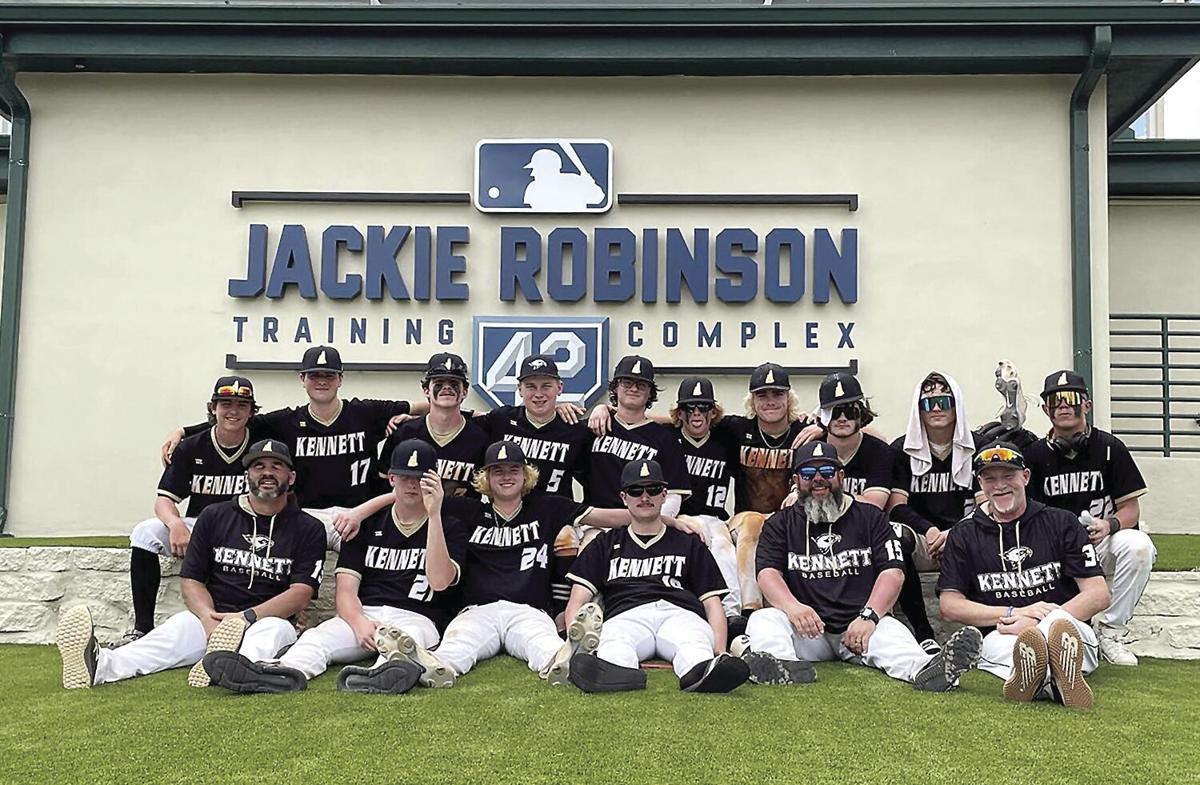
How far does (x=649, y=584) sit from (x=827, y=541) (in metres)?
0.88

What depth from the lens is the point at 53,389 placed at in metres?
7.45

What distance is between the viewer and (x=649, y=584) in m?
4.83

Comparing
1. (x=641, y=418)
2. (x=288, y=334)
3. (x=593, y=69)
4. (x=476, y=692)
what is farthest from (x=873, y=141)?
(x=476, y=692)

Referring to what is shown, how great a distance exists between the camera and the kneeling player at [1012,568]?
4473 millimetres

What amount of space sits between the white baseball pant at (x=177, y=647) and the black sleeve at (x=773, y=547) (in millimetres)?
2258

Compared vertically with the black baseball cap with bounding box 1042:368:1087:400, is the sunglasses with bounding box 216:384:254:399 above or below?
below

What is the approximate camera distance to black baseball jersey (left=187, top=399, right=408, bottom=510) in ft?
18.3

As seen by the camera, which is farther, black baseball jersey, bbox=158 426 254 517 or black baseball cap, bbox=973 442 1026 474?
black baseball jersey, bbox=158 426 254 517

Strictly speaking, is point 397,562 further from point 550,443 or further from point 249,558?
point 550,443

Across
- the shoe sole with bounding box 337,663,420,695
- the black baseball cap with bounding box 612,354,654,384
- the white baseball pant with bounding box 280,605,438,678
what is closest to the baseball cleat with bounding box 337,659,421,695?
the shoe sole with bounding box 337,663,420,695

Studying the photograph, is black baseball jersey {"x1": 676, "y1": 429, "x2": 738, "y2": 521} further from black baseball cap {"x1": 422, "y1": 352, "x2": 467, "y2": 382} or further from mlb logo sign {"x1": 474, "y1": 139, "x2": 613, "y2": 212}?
mlb logo sign {"x1": 474, "y1": 139, "x2": 613, "y2": 212}

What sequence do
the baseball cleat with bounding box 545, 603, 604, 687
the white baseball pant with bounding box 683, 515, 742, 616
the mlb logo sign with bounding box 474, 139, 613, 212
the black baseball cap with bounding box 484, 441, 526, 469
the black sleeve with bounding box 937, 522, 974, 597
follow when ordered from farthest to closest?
the mlb logo sign with bounding box 474, 139, 613, 212
the white baseball pant with bounding box 683, 515, 742, 616
the black baseball cap with bounding box 484, 441, 526, 469
the black sleeve with bounding box 937, 522, 974, 597
the baseball cleat with bounding box 545, 603, 604, 687

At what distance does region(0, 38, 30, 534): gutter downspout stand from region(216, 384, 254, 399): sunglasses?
306 centimetres

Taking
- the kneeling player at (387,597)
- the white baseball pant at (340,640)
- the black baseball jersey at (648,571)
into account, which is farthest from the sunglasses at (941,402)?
the white baseball pant at (340,640)
